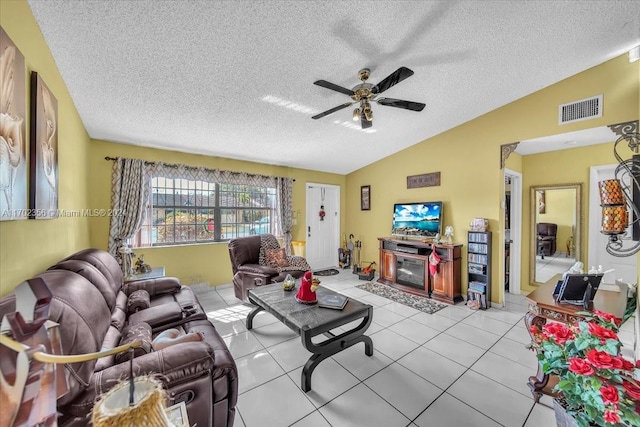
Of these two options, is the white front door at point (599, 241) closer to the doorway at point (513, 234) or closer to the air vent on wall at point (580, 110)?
the doorway at point (513, 234)

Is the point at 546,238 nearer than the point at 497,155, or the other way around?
the point at 497,155

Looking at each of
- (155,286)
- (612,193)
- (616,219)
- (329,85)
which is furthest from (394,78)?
(155,286)

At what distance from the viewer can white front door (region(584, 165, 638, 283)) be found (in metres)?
3.11

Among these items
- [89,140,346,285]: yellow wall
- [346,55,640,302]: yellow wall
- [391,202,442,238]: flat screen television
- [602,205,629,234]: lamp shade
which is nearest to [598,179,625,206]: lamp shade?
[602,205,629,234]: lamp shade

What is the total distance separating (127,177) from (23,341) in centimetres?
375

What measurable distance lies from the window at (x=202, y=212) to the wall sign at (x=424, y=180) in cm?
274

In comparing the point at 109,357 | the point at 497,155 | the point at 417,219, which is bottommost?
the point at 109,357

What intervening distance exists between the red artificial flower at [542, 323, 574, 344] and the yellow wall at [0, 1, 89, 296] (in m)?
2.55

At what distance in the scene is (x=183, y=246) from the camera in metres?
3.93

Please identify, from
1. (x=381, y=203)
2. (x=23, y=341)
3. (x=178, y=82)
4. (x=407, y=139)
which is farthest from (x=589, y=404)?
(x=381, y=203)

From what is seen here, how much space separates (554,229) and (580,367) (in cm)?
384

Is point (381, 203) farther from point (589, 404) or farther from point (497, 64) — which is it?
point (589, 404)

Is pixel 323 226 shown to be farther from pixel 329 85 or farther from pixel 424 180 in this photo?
pixel 329 85

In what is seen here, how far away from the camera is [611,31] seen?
218cm
